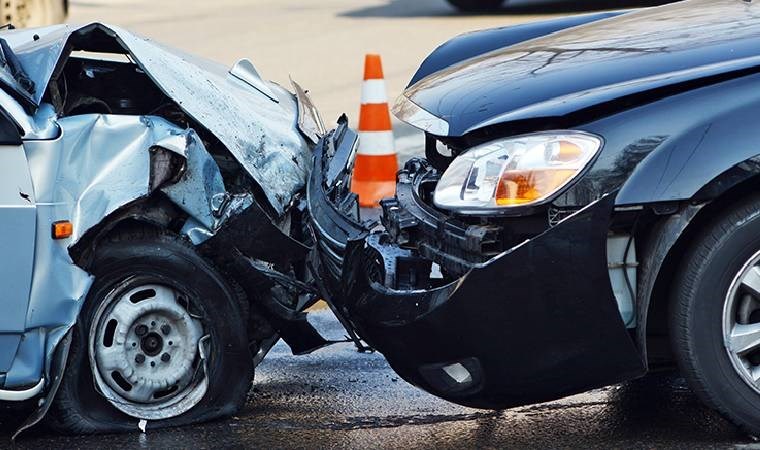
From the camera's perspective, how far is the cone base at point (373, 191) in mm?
7551

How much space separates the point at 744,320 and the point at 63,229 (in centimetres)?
204

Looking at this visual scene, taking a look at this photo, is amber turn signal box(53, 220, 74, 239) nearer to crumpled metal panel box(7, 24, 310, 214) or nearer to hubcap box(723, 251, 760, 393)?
crumpled metal panel box(7, 24, 310, 214)

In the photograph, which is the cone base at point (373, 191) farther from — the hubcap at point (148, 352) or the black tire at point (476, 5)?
the black tire at point (476, 5)

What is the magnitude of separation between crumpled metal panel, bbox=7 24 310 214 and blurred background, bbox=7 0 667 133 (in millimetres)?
5139

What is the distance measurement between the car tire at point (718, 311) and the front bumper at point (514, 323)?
0.17m

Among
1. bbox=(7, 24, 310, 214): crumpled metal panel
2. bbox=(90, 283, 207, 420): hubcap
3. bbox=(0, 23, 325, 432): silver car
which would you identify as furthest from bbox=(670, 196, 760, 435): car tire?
bbox=(90, 283, 207, 420): hubcap

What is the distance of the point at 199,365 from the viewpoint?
441 cm

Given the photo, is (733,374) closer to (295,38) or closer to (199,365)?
(199,365)

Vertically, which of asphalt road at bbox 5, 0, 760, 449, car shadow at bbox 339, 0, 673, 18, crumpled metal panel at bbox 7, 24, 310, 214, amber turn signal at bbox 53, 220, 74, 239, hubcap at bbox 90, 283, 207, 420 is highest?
crumpled metal panel at bbox 7, 24, 310, 214

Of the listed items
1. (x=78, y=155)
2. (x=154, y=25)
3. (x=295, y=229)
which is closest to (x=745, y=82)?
(x=295, y=229)

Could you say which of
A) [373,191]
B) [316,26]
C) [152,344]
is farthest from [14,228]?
[316,26]

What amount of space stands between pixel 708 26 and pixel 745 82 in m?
0.52

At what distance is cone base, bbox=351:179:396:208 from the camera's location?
7.55 metres

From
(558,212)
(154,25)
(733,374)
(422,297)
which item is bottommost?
(154,25)
